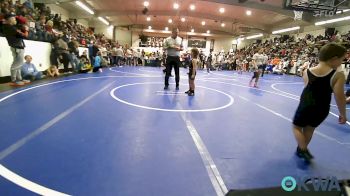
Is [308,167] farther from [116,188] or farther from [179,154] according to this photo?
[116,188]

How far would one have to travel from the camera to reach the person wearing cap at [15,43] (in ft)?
22.7

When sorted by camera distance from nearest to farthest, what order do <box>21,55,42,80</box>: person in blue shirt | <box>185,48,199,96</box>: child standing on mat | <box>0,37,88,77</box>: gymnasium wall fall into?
<box>185,48,199,96</box>: child standing on mat, <box>0,37,88,77</box>: gymnasium wall, <box>21,55,42,80</box>: person in blue shirt

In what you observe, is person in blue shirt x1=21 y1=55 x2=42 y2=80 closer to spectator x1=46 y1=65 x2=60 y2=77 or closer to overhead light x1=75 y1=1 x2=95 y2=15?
spectator x1=46 y1=65 x2=60 y2=77

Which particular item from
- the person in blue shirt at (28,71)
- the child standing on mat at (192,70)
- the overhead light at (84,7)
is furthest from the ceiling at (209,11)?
the child standing on mat at (192,70)

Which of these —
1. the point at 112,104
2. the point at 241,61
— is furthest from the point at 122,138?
the point at 241,61

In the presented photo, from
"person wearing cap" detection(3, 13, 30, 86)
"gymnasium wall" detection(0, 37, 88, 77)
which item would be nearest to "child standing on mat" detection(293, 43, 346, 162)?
"person wearing cap" detection(3, 13, 30, 86)

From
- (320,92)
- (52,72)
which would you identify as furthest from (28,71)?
(320,92)

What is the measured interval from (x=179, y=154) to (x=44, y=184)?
144 centimetres

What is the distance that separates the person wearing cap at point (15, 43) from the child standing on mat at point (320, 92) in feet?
23.3

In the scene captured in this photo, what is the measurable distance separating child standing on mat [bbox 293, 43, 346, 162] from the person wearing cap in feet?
23.3

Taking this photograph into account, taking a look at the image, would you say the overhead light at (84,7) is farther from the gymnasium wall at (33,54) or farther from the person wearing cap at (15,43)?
the person wearing cap at (15,43)

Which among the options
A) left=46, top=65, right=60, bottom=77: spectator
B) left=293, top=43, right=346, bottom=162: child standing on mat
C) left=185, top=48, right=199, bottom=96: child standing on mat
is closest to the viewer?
left=293, top=43, right=346, bottom=162: child standing on mat

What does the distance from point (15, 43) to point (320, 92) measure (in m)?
7.50

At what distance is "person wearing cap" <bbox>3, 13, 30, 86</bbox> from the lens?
691 centimetres
